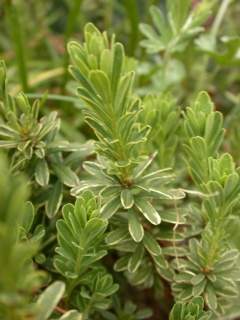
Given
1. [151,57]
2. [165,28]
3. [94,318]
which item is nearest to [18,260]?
[94,318]

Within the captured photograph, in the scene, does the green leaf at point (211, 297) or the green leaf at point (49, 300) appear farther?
the green leaf at point (211, 297)

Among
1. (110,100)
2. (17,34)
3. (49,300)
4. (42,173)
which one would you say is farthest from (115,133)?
(17,34)

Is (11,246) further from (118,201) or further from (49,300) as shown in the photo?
(118,201)

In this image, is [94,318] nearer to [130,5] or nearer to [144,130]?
[144,130]

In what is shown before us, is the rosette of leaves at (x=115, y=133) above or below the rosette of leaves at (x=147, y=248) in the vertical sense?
above

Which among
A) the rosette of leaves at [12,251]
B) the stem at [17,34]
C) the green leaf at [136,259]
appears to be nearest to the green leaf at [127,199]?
the green leaf at [136,259]

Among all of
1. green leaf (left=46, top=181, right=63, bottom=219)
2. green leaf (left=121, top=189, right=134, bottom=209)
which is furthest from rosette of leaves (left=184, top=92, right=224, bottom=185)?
green leaf (left=46, top=181, right=63, bottom=219)

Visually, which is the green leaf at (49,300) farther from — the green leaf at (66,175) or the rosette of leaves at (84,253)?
the green leaf at (66,175)
